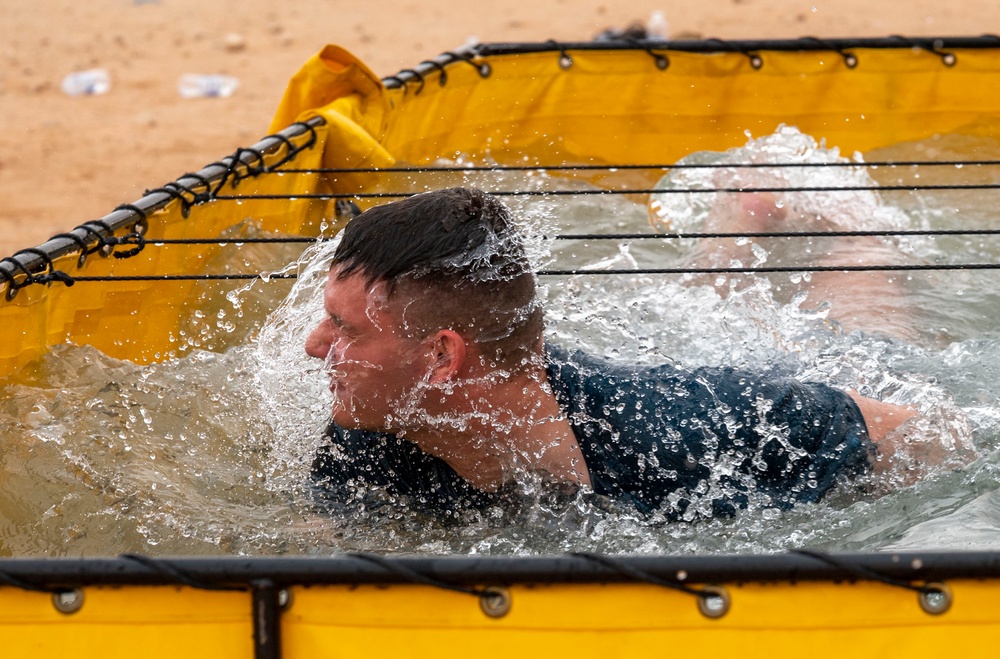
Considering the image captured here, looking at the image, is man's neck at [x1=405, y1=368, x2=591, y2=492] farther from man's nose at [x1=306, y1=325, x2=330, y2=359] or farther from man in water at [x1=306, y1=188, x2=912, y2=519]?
man's nose at [x1=306, y1=325, x2=330, y2=359]

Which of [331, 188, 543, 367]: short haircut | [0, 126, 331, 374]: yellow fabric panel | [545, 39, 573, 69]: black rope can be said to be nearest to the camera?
[331, 188, 543, 367]: short haircut

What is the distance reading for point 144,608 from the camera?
1.33 m

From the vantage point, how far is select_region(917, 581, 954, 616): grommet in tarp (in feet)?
4.26

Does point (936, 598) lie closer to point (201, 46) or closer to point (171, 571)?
point (171, 571)

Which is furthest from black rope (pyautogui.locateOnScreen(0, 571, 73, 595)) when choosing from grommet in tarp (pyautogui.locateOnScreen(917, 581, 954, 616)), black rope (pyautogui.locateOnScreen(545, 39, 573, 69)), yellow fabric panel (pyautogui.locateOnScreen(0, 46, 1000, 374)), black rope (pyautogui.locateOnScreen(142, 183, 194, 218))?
black rope (pyautogui.locateOnScreen(545, 39, 573, 69))

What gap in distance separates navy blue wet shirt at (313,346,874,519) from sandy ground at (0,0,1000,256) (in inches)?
170

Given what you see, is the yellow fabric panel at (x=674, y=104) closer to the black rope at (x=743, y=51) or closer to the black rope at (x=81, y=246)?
the black rope at (x=743, y=51)

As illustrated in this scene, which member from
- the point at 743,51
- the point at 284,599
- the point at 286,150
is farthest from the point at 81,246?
the point at 743,51

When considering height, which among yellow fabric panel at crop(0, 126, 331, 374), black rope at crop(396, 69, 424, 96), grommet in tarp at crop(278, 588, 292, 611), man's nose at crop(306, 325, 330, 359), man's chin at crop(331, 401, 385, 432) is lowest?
grommet in tarp at crop(278, 588, 292, 611)

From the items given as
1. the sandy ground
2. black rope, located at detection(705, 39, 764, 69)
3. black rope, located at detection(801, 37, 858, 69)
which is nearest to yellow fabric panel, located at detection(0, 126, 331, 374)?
black rope, located at detection(705, 39, 764, 69)

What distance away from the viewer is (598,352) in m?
2.87

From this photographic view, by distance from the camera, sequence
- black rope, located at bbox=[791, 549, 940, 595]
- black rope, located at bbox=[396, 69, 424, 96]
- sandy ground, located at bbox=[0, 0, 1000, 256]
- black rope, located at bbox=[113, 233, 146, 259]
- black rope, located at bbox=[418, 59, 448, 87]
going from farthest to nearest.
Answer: sandy ground, located at bbox=[0, 0, 1000, 256], black rope, located at bbox=[418, 59, 448, 87], black rope, located at bbox=[396, 69, 424, 96], black rope, located at bbox=[113, 233, 146, 259], black rope, located at bbox=[791, 549, 940, 595]

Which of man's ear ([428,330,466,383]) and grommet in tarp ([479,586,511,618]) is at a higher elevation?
man's ear ([428,330,466,383])

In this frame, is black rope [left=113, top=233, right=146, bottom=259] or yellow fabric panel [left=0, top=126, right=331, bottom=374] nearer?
yellow fabric panel [left=0, top=126, right=331, bottom=374]
